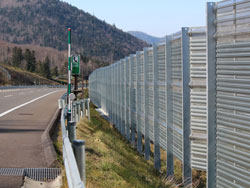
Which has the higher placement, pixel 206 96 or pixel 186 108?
pixel 206 96

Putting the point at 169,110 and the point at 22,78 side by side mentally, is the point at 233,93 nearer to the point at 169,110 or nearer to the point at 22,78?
the point at 169,110

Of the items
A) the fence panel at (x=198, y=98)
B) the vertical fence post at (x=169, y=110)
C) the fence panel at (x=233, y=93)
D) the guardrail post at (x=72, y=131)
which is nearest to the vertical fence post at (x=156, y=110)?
the vertical fence post at (x=169, y=110)

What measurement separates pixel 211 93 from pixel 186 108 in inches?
53.3

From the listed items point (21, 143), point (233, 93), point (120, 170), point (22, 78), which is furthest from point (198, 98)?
point (22, 78)

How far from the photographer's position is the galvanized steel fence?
190 inches

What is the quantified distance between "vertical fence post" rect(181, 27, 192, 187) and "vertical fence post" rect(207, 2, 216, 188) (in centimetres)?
116

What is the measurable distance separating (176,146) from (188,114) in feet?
3.34

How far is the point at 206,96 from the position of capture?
565cm

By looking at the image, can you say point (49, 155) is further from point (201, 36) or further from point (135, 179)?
point (201, 36)

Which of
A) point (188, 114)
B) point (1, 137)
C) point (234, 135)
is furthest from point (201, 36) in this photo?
point (1, 137)

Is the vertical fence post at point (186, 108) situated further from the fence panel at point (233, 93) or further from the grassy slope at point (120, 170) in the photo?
the fence panel at point (233, 93)

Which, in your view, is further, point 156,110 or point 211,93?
point 156,110

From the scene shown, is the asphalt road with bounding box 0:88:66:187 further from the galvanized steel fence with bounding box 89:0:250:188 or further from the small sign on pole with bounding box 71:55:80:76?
the galvanized steel fence with bounding box 89:0:250:188

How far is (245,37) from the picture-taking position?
15.4ft
